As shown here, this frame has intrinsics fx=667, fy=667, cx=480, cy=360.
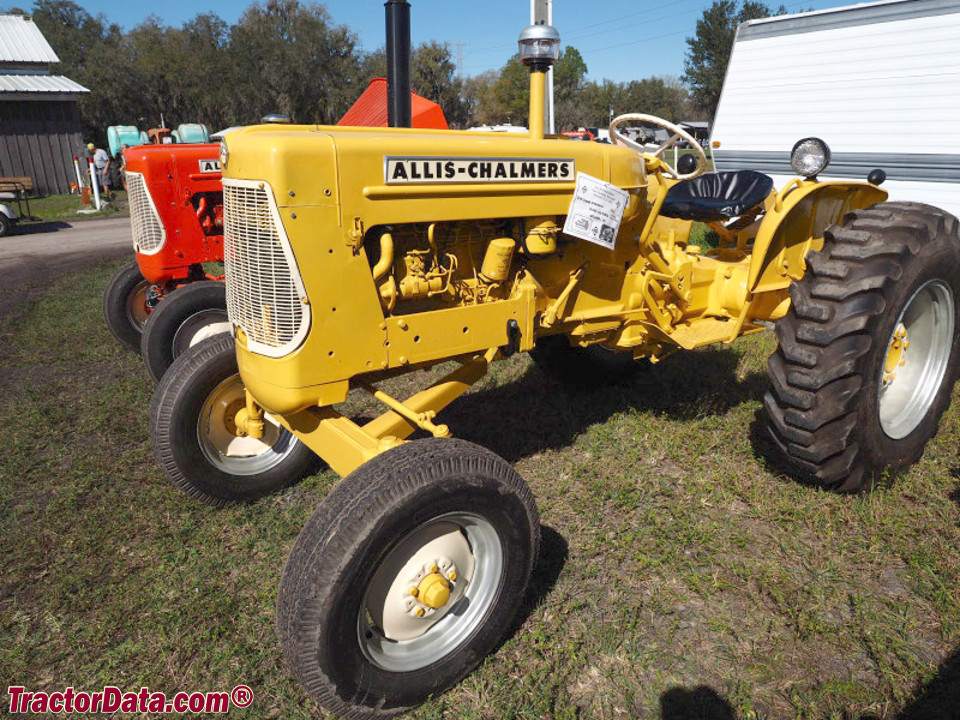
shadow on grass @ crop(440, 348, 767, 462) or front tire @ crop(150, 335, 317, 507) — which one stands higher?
front tire @ crop(150, 335, 317, 507)

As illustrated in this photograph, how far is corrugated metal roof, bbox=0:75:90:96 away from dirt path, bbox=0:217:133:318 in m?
7.21

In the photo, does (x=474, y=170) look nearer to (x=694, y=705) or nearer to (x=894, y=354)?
(x=694, y=705)

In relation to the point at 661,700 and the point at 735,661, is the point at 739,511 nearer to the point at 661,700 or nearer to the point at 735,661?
the point at 735,661

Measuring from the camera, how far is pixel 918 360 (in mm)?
3434

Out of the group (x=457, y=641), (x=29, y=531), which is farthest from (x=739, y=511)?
(x=29, y=531)

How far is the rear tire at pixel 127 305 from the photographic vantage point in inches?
213

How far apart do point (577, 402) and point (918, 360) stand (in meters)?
1.87

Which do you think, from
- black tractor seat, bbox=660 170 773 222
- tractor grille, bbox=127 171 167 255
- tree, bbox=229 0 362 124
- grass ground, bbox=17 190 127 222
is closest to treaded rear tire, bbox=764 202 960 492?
black tractor seat, bbox=660 170 773 222

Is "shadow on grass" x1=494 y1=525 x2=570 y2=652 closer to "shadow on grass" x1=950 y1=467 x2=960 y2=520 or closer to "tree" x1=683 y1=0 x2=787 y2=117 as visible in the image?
"shadow on grass" x1=950 y1=467 x2=960 y2=520

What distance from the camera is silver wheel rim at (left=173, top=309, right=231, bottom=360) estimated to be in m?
4.32

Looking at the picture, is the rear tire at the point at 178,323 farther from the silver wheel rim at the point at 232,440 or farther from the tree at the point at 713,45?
the tree at the point at 713,45

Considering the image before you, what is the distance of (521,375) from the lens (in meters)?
4.81

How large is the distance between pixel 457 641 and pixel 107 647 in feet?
4.22

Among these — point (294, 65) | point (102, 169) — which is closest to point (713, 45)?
point (294, 65)
